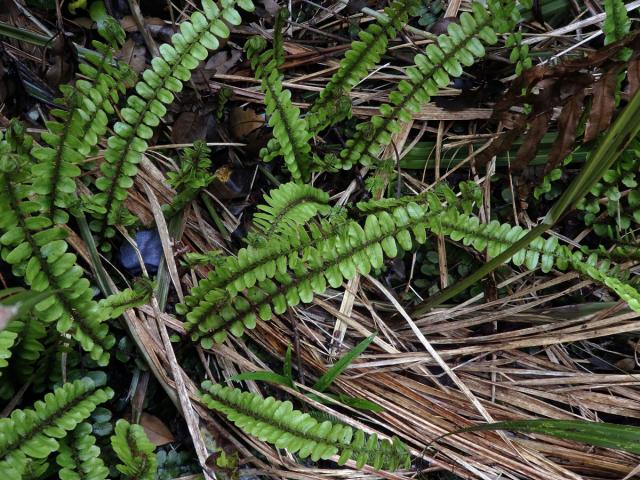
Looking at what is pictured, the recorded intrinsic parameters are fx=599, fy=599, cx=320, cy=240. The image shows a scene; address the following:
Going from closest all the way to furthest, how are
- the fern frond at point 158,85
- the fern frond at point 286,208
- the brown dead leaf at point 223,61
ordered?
the fern frond at point 158,85
the fern frond at point 286,208
the brown dead leaf at point 223,61

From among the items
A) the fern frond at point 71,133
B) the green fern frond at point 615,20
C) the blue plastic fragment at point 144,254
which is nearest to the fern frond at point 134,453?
the blue plastic fragment at point 144,254

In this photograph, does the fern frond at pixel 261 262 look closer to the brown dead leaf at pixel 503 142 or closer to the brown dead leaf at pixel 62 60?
the brown dead leaf at pixel 503 142

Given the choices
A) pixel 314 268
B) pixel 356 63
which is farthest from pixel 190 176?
pixel 356 63

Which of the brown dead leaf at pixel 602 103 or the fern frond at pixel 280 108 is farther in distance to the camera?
the fern frond at pixel 280 108

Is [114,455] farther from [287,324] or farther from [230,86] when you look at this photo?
[230,86]

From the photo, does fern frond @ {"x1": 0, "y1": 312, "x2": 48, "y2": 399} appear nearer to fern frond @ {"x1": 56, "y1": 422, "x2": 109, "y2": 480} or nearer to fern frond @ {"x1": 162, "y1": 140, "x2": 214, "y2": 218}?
fern frond @ {"x1": 56, "y1": 422, "x2": 109, "y2": 480}

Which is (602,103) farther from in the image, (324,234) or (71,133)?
(71,133)
